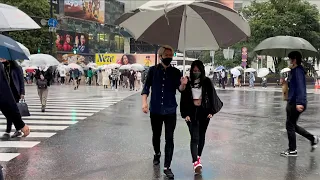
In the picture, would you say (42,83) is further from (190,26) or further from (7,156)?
(190,26)

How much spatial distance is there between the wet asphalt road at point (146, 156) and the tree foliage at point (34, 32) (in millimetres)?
32869

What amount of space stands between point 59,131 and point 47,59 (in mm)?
6189

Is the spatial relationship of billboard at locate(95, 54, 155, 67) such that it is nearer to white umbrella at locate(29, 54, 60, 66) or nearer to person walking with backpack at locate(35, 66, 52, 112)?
white umbrella at locate(29, 54, 60, 66)

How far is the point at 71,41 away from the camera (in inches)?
2552

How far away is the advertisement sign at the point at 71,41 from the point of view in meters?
62.5

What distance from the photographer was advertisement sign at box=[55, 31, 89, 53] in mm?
62469

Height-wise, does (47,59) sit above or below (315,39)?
below

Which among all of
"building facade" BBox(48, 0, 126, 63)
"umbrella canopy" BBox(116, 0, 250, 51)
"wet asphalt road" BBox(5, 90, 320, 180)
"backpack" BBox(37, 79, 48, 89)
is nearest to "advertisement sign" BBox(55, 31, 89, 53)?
"building facade" BBox(48, 0, 126, 63)

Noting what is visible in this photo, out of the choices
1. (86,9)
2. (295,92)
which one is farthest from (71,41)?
(295,92)

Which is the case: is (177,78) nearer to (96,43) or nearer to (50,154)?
(50,154)

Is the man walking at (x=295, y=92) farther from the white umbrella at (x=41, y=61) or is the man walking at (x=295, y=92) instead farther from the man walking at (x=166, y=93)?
the white umbrella at (x=41, y=61)

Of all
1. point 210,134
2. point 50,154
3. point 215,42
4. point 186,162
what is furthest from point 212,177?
point 210,134

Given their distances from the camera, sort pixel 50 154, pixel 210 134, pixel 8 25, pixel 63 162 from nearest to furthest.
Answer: pixel 63 162
pixel 50 154
pixel 8 25
pixel 210 134

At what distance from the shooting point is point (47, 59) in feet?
51.4
